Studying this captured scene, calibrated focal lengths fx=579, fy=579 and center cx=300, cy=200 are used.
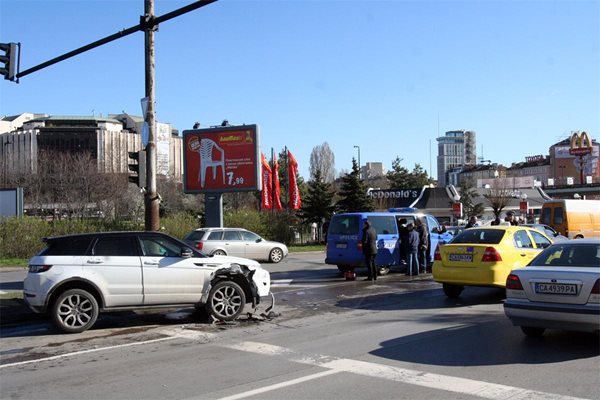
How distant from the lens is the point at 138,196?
67.6m

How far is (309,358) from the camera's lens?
7.41 meters

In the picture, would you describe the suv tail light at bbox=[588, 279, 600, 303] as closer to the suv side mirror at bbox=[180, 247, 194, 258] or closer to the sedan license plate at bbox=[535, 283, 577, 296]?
the sedan license plate at bbox=[535, 283, 577, 296]

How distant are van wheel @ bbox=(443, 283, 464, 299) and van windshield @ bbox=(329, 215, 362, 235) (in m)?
4.40

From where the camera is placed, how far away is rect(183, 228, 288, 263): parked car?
73.4ft

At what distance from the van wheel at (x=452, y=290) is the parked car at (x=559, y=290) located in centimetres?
437

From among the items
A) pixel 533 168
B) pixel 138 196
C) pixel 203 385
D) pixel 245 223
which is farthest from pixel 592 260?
pixel 533 168

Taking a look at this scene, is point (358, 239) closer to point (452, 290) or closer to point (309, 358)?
point (452, 290)

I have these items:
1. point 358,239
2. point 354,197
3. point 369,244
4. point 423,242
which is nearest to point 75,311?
point 369,244

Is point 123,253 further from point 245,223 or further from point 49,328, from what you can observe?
point 245,223

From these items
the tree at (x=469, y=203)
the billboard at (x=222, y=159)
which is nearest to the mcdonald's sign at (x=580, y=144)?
the tree at (x=469, y=203)

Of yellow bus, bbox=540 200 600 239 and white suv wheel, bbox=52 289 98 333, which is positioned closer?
white suv wheel, bbox=52 289 98 333

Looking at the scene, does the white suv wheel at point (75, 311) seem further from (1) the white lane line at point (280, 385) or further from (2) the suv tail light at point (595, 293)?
(2) the suv tail light at point (595, 293)

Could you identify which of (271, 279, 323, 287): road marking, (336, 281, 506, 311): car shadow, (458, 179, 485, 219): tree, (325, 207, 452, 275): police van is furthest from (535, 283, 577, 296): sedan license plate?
(458, 179, 485, 219): tree

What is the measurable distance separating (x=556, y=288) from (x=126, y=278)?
6.64 m
